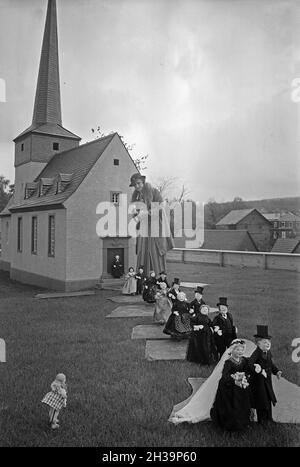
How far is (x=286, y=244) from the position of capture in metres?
4.86

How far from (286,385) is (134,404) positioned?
164cm

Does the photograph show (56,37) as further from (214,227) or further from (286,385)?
(286,385)

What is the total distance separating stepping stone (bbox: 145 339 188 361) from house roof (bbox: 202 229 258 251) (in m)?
1.51

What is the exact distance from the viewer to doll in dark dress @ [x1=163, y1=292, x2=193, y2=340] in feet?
18.3

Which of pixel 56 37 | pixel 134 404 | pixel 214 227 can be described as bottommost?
pixel 134 404

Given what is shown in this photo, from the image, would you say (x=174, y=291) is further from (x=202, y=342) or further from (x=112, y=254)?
Answer: (x=112, y=254)

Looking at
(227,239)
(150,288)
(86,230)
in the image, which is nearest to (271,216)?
(227,239)

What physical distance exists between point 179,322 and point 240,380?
233cm

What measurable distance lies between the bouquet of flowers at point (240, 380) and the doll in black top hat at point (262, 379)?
12 centimetres

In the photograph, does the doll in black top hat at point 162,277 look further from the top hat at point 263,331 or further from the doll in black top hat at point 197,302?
the top hat at point 263,331

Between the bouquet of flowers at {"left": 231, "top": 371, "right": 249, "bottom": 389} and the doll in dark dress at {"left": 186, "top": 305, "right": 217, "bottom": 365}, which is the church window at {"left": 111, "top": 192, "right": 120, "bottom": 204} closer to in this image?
the doll in dark dress at {"left": 186, "top": 305, "right": 217, "bottom": 365}

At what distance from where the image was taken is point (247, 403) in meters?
3.30

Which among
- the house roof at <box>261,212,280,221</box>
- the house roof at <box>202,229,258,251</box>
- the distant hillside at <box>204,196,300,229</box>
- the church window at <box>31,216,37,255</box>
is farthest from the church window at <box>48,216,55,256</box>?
the house roof at <box>261,212,280,221</box>
